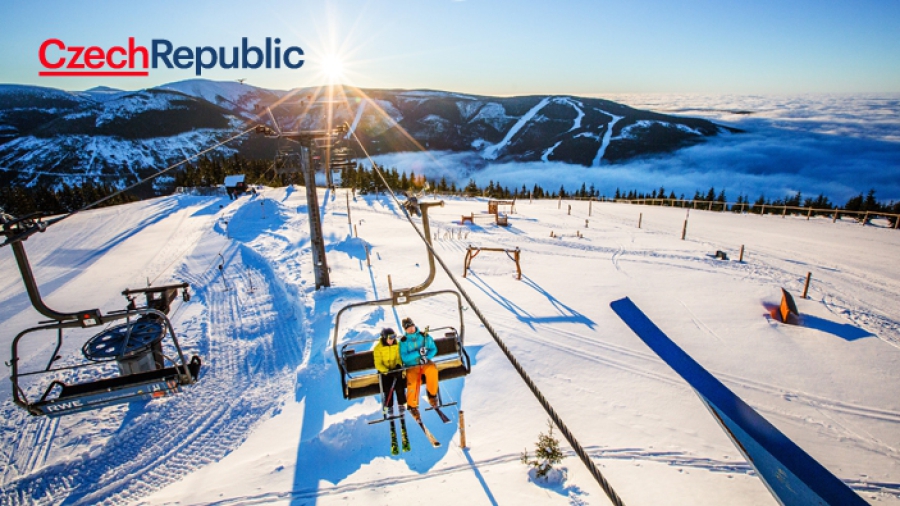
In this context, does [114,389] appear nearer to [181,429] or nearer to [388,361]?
[181,429]

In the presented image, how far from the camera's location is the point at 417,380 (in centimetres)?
651

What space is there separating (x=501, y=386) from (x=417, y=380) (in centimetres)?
358

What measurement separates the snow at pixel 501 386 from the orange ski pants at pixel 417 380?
1.73m

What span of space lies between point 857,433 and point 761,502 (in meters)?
3.94

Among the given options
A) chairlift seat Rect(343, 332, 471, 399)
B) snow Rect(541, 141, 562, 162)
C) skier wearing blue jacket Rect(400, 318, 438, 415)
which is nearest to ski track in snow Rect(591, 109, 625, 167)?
snow Rect(541, 141, 562, 162)

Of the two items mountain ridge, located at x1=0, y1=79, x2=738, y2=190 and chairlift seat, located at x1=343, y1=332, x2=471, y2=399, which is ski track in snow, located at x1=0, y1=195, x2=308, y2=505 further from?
mountain ridge, located at x1=0, y1=79, x2=738, y2=190

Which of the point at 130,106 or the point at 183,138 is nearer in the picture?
the point at 183,138

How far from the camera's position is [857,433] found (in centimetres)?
811

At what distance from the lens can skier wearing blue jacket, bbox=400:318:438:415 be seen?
6391 mm

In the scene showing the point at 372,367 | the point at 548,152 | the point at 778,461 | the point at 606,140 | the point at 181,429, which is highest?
the point at 606,140

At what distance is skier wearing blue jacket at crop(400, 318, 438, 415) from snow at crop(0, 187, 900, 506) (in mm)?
1805

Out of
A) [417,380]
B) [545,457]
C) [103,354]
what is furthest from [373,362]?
[103,354]

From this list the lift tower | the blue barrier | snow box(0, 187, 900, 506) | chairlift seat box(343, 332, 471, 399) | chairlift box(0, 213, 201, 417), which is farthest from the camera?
the lift tower

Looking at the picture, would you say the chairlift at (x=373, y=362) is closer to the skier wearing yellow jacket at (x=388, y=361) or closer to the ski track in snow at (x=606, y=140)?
the skier wearing yellow jacket at (x=388, y=361)
